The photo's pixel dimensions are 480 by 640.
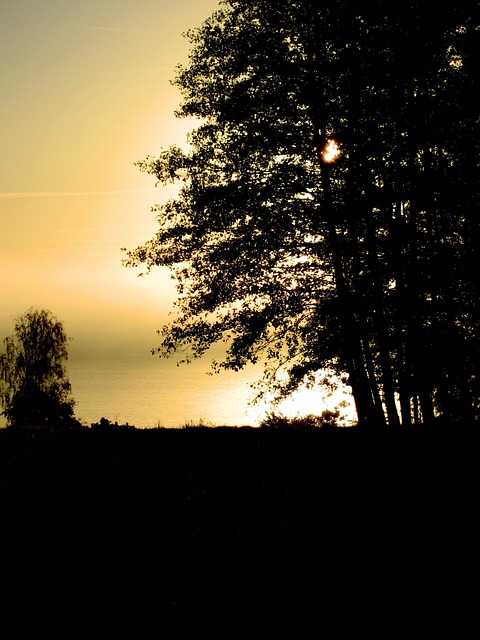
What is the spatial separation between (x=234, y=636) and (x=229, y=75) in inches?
582

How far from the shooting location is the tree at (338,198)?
41.4 ft

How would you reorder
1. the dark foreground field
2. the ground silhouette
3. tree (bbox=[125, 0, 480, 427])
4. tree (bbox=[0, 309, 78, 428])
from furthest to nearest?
1. tree (bbox=[0, 309, 78, 428])
2. tree (bbox=[125, 0, 480, 427])
3. the ground silhouette
4. the dark foreground field

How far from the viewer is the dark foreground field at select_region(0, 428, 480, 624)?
6.44 m

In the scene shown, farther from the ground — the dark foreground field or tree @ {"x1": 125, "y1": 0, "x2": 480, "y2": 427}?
tree @ {"x1": 125, "y1": 0, "x2": 480, "y2": 427}

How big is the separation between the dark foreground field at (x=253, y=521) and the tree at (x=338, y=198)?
3488mm

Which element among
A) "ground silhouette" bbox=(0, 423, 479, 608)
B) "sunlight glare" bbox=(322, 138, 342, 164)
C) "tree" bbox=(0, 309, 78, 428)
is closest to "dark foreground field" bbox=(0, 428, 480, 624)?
"ground silhouette" bbox=(0, 423, 479, 608)

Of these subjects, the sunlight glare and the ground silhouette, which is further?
the sunlight glare

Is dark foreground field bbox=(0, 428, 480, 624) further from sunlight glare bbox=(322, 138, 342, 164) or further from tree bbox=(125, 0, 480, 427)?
sunlight glare bbox=(322, 138, 342, 164)

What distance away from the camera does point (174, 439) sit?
1320 cm

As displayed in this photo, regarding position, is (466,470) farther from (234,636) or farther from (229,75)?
(229,75)

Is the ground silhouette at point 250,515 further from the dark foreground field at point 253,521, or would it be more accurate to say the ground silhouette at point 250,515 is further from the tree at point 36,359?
the tree at point 36,359

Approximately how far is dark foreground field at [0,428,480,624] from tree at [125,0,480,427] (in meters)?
3.49

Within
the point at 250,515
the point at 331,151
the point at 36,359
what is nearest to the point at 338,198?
the point at 331,151

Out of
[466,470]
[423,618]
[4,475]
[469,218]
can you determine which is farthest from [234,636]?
[469,218]
